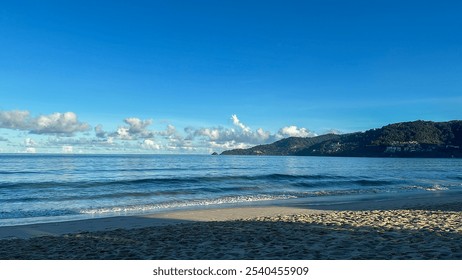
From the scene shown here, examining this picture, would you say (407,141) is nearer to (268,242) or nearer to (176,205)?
(176,205)

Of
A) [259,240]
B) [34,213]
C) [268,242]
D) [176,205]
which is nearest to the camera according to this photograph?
[268,242]

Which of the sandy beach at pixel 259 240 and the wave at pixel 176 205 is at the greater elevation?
the sandy beach at pixel 259 240

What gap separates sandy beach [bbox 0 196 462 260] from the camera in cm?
766

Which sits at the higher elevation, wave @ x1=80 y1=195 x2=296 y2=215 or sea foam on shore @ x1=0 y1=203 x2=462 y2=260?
sea foam on shore @ x1=0 y1=203 x2=462 y2=260

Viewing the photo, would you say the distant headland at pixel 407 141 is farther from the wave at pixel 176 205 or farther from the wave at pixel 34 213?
the wave at pixel 34 213

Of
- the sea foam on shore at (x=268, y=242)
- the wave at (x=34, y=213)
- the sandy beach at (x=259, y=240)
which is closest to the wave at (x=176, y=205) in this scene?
the wave at (x=34, y=213)

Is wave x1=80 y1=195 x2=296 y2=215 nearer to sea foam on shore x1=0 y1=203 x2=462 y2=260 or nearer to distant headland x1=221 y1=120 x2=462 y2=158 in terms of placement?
sea foam on shore x1=0 y1=203 x2=462 y2=260

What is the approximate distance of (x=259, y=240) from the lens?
9156mm

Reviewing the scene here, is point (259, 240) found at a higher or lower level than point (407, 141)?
lower

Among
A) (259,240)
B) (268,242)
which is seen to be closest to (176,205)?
(259,240)

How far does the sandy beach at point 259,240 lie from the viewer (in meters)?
7.66

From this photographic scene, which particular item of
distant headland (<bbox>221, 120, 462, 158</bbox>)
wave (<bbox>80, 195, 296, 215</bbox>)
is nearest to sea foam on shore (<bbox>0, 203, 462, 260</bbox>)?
wave (<bbox>80, 195, 296, 215</bbox>)
